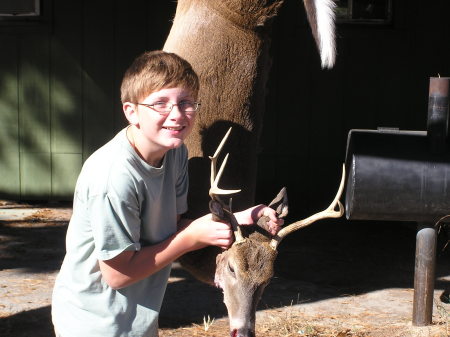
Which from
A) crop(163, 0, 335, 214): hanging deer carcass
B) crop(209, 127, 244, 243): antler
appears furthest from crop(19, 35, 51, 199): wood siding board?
crop(209, 127, 244, 243): antler

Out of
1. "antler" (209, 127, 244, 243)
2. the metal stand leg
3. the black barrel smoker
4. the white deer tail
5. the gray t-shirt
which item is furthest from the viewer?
the metal stand leg

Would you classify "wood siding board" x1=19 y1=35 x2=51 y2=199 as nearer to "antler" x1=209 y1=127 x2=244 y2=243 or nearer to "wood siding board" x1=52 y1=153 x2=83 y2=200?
"wood siding board" x1=52 y1=153 x2=83 y2=200

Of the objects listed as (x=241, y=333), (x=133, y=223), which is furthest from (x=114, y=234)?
(x=241, y=333)

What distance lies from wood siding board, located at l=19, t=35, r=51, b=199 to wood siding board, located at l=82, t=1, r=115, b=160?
416 mm

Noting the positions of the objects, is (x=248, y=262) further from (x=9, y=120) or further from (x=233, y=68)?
(x=9, y=120)

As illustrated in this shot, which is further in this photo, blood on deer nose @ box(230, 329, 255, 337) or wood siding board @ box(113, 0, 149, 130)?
wood siding board @ box(113, 0, 149, 130)

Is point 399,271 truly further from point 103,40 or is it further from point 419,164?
point 103,40

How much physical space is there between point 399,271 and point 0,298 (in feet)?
10.5

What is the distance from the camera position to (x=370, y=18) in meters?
8.61

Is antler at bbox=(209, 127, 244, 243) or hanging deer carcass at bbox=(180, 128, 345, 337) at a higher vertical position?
antler at bbox=(209, 127, 244, 243)

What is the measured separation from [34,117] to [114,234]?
6.20 meters

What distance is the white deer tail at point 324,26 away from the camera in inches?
155

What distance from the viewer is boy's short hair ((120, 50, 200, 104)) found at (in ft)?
9.70

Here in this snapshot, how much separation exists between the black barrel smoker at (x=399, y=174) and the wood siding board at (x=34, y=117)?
5.14m
